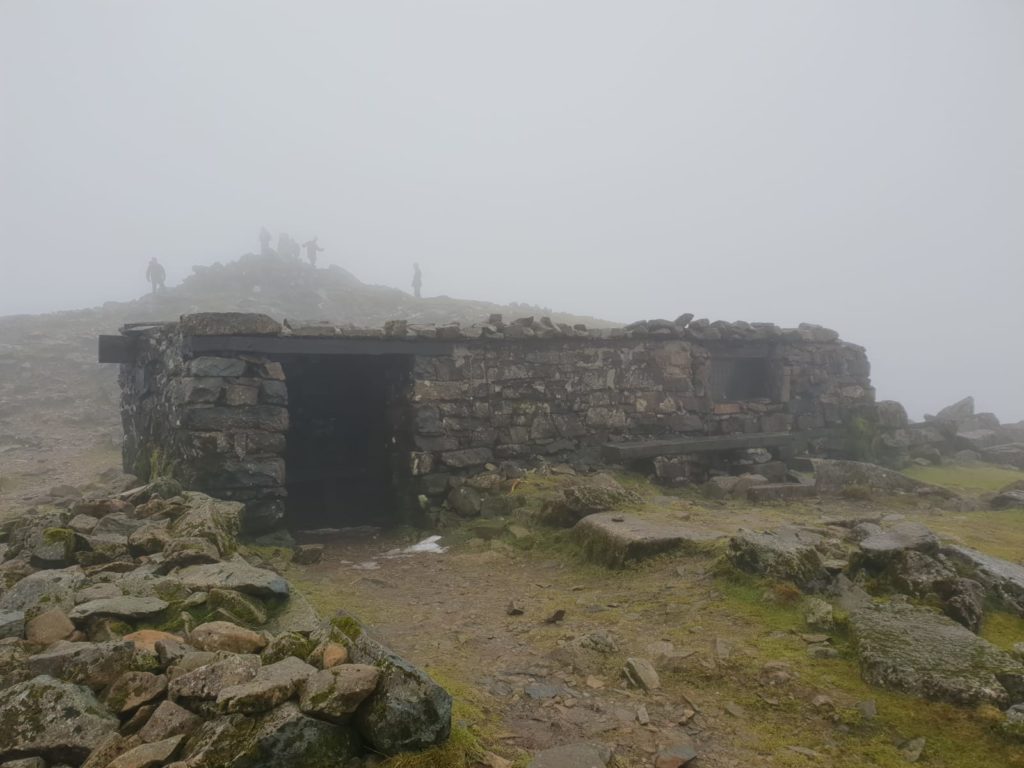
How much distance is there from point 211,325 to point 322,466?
14.7ft

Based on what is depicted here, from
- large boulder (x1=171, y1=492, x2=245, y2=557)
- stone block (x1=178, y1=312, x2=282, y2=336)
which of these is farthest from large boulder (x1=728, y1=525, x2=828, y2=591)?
stone block (x1=178, y1=312, x2=282, y2=336)

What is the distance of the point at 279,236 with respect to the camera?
4459 cm

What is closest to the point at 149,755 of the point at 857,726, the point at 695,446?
the point at 857,726

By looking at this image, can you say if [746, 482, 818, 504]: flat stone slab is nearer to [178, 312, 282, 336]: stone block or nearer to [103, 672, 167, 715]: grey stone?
[178, 312, 282, 336]: stone block

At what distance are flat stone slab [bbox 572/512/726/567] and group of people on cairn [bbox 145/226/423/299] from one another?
1220 inches

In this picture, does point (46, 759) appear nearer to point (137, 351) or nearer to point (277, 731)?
point (277, 731)

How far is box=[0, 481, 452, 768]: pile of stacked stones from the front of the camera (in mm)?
2449

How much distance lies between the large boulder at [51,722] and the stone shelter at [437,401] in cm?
578

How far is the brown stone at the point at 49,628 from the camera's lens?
3224mm

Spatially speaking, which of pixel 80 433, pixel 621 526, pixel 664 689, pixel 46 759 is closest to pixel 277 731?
pixel 46 759

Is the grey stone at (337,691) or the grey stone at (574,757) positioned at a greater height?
the grey stone at (337,691)

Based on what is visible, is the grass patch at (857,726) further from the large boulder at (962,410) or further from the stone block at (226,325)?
the large boulder at (962,410)

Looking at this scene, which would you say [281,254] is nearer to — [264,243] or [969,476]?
[264,243]

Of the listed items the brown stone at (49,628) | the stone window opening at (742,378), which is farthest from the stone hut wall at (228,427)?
the stone window opening at (742,378)
